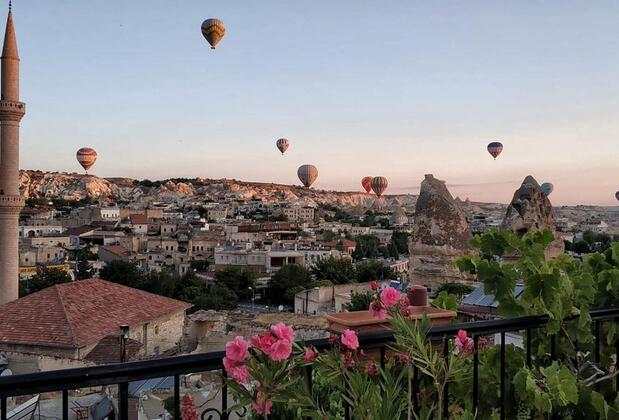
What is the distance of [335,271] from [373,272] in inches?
118

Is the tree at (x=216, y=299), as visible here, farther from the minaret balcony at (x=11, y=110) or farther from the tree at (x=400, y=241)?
the tree at (x=400, y=241)

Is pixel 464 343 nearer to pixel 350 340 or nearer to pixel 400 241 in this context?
pixel 350 340

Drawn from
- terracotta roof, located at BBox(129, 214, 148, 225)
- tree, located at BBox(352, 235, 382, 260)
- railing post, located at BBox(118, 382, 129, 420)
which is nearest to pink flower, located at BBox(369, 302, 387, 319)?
railing post, located at BBox(118, 382, 129, 420)

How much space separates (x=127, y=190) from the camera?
171 meters

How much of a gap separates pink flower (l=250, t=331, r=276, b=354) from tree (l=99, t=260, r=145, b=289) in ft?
131

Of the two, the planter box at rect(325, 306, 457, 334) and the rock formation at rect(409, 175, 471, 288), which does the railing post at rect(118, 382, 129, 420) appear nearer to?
the planter box at rect(325, 306, 457, 334)

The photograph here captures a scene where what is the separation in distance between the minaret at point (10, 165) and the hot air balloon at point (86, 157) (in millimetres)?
22164

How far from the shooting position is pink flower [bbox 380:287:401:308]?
201 cm

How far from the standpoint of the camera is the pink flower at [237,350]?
63.9 inches

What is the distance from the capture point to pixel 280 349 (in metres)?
1.59

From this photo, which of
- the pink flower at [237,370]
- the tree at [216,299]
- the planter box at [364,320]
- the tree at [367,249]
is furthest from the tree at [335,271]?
the pink flower at [237,370]

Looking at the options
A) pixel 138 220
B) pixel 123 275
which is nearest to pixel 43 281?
pixel 123 275

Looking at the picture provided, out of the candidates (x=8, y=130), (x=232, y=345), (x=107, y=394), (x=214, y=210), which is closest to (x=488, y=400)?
(x=232, y=345)

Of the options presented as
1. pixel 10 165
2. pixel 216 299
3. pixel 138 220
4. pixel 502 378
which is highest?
pixel 10 165
